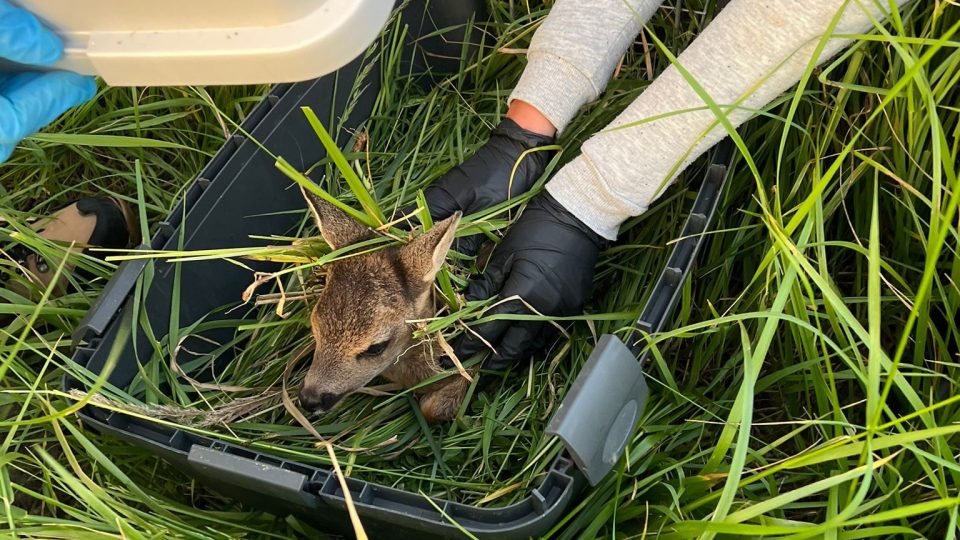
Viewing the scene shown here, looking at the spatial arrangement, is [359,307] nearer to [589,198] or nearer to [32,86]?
[589,198]

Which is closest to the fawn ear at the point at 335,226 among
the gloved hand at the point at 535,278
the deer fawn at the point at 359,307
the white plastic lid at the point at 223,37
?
the deer fawn at the point at 359,307

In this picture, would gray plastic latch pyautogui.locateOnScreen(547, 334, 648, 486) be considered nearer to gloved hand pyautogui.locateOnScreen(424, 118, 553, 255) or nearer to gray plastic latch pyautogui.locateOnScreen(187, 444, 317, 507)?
gray plastic latch pyautogui.locateOnScreen(187, 444, 317, 507)

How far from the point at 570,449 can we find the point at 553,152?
137 cm

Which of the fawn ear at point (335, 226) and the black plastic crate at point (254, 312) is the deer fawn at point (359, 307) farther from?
the black plastic crate at point (254, 312)

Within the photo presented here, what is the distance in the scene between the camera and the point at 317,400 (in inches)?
87.4

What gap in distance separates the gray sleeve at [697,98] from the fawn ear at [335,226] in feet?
2.21

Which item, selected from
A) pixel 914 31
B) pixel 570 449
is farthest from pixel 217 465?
pixel 914 31

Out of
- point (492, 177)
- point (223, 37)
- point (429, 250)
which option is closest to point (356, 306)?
point (429, 250)

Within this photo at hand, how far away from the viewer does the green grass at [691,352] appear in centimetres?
170

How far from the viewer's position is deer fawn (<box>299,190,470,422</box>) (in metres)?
2.16

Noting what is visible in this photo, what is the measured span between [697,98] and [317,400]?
145 cm

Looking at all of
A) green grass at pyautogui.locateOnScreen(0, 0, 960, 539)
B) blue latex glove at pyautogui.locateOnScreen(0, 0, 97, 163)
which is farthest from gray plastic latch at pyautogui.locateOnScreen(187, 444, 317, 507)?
blue latex glove at pyautogui.locateOnScreen(0, 0, 97, 163)

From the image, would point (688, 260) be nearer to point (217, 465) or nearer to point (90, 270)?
point (217, 465)

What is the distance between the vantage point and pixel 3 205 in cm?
282
